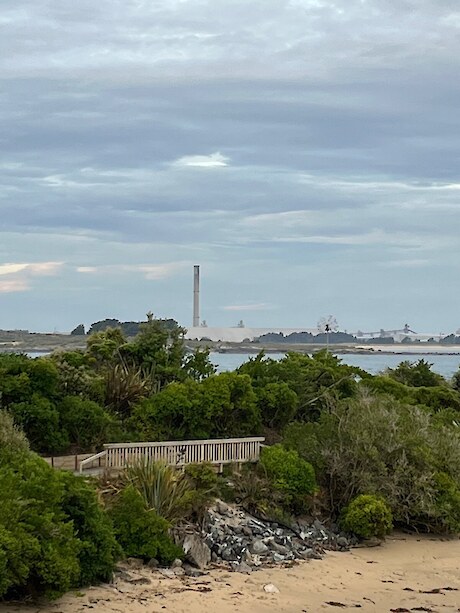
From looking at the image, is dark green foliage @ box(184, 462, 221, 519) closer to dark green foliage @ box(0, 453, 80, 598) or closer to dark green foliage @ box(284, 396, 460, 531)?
dark green foliage @ box(284, 396, 460, 531)

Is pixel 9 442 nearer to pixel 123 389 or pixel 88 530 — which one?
pixel 88 530

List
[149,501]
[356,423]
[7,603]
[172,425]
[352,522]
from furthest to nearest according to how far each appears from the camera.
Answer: [172,425] < [356,423] < [352,522] < [149,501] < [7,603]

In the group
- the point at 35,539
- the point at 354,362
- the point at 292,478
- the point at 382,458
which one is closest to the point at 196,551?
the point at 292,478

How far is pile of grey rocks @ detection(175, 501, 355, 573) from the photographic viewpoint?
1939 centimetres

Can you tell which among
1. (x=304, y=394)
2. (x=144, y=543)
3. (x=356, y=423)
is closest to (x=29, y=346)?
(x=304, y=394)

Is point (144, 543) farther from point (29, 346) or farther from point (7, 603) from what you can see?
point (29, 346)

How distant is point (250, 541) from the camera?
20.6 m

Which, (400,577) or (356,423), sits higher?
(356,423)

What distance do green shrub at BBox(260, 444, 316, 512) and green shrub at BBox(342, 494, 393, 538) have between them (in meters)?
1.09

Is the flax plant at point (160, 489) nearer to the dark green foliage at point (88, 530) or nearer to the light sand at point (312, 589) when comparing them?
the light sand at point (312, 589)

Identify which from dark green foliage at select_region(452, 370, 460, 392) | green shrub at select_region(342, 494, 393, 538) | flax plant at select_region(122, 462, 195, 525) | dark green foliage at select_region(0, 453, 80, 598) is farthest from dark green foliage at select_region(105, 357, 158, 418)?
dark green foliage at select_region(452, 370, 460, 392)

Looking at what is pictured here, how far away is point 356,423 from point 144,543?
7533 millimetres

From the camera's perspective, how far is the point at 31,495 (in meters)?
15.5

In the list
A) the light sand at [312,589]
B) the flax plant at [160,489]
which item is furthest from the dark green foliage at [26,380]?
the light sand at [312,589]
